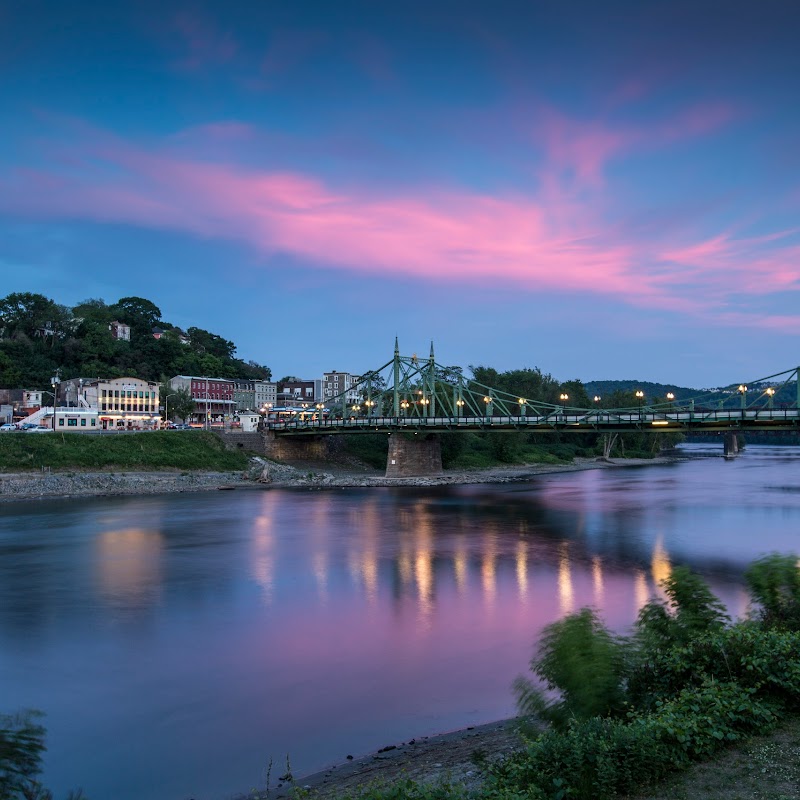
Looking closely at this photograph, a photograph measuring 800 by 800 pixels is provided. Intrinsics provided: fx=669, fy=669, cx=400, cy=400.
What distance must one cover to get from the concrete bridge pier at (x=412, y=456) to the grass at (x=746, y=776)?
54.3 metres

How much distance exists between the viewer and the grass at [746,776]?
19.0 feet

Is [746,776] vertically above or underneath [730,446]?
above

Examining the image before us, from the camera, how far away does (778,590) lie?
38.2ft

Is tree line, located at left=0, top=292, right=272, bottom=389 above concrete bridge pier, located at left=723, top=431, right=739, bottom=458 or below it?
above

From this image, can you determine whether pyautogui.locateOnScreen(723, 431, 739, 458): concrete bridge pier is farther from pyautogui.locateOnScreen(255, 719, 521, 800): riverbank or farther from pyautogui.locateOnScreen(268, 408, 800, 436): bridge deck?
pyautogui.locateOnScreen(255, 719, 521, 800): riverbank

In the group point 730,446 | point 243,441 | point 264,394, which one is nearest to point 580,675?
point 243,441

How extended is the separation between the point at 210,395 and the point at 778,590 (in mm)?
93973

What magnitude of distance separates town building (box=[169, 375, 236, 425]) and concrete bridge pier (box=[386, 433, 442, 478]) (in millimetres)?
37466

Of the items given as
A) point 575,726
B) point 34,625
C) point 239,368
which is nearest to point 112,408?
point 239,368

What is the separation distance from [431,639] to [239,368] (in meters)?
112

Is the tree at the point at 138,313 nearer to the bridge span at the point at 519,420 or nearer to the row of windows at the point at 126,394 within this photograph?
the row of windows at the point at 126,394

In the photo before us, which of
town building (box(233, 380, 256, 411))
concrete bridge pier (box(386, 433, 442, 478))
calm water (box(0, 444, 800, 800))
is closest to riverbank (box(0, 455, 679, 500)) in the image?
concrete bridge pier (box(386, 433, 442, 478))

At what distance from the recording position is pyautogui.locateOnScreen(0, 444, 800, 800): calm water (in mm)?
10578

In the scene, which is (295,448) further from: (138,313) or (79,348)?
(138,313)
